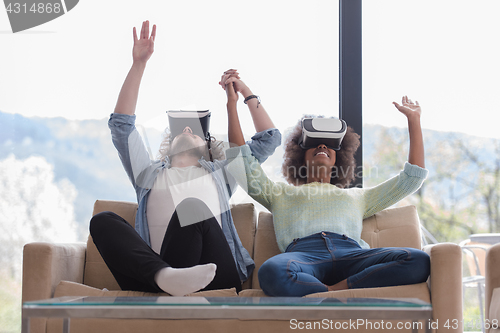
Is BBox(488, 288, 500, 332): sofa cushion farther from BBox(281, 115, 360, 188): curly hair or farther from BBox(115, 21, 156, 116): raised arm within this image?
BBox(115, 21, 156, 116): raised arm

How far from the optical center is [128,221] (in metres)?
1.91

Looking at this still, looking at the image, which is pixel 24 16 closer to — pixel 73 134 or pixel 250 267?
pixel 73 134

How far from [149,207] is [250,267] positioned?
51cm

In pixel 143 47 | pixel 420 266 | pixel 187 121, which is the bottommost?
pixel 420 266

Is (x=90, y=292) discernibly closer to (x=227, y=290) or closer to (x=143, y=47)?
(x=227, y=290)

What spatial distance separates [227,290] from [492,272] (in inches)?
34.1

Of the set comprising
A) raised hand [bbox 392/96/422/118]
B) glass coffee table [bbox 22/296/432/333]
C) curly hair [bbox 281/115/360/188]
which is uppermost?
raised hand [bbox 392/96/422/118]

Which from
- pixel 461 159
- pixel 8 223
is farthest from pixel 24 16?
pixel 461 159

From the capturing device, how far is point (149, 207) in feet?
5.94

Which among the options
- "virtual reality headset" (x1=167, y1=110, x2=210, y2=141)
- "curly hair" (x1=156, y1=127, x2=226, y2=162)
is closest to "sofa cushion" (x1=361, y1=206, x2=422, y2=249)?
"curly hair" (x1=156, y1=127, x2=226, y2=162)

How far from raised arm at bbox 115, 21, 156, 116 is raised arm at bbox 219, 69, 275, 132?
1.34ft

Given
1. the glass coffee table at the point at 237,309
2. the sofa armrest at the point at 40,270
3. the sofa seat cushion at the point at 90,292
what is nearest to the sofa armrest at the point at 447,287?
the glass coffee table at the point at 237,309

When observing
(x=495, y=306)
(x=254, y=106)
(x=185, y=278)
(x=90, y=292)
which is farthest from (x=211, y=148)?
(x=495, y=306)

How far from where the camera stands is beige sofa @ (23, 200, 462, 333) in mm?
1294
